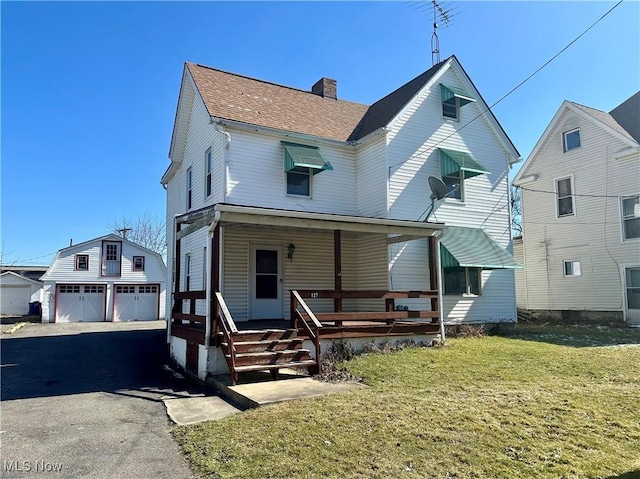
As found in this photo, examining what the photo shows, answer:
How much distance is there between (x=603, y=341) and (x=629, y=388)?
5.85 m

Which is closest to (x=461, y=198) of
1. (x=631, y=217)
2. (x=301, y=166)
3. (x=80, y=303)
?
(x=301, y=166)

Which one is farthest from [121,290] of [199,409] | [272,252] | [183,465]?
[183,465]

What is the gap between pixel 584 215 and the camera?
61.3 ft

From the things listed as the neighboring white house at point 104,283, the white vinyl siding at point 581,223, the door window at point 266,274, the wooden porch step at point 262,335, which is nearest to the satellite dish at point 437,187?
the door window at point 266,274

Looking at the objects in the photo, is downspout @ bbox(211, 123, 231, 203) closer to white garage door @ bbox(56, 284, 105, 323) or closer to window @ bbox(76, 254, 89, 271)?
window @ bbox(76, 254, 89, 271)

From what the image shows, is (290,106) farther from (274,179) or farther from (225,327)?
(225,327)

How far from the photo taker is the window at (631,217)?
17.1 meters

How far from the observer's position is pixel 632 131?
720 inches

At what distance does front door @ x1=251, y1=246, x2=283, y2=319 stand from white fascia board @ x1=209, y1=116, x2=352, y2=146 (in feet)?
10.8

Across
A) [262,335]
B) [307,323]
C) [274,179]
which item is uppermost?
[274,179]

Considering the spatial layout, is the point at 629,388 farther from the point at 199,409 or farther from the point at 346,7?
the point at 346,7

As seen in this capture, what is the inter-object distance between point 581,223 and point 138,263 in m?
27.2

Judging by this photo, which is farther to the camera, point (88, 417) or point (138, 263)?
point (138, 263)

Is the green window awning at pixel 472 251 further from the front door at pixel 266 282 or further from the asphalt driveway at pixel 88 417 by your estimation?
the asphalt driveway at pixel 88 417
